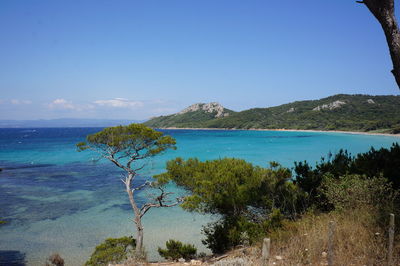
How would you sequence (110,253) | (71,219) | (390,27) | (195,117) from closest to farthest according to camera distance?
(390,27) < (110,253) < (71,219) < (195,117)

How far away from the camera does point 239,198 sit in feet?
33.4

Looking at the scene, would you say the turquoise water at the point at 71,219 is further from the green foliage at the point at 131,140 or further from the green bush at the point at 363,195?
the green bush at the point at 363,195

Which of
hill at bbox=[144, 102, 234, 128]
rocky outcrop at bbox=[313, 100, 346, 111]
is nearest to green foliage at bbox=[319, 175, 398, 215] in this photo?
rocky outcrop at bbox=[313, 100, 346, 111]

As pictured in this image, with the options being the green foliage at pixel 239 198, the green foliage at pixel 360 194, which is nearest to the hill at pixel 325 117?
the green foliage at pixel 239 198

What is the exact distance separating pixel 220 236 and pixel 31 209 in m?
15.7

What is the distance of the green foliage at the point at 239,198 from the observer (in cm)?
973

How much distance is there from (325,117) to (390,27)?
127 m

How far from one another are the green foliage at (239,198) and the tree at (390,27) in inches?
229

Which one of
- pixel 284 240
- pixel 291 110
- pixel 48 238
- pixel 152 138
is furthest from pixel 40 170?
pixel 291 110

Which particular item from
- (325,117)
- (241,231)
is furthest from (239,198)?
(325,117)

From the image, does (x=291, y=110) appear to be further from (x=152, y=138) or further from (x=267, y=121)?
(x=152, y=138)

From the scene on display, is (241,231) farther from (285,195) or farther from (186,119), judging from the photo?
(186,119)

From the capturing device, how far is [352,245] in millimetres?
4836

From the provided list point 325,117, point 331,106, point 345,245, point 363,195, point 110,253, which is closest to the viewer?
point 345,245
